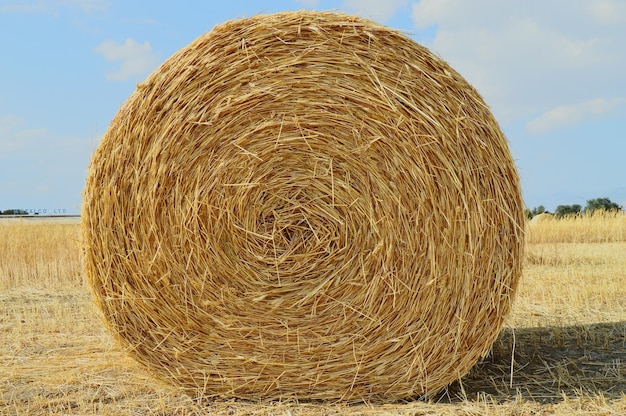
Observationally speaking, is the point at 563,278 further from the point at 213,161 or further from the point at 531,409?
the point at 213,161

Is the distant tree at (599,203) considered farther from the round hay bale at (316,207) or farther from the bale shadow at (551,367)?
the round hay bale at (316,207)

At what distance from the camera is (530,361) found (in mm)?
4152

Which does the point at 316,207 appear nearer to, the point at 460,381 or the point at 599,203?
the point at 460,381

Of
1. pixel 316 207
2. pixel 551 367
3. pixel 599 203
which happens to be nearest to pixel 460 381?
pixel 551 367

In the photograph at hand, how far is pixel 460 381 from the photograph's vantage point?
3385mm

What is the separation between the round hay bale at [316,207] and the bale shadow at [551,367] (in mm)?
412

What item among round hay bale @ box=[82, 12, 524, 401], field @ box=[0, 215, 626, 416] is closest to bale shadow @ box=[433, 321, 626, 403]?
field @ box=[0, 215, 626, 416]

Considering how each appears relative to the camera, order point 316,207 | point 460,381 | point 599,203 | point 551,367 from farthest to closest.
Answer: point 599,203, point 551,367, point 460,381, point 316,207

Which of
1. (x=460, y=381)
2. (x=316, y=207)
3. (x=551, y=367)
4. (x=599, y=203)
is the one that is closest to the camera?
(x=316, y=207)

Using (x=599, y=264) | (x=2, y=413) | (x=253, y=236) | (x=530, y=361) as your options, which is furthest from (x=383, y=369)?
(x=599, y=264)

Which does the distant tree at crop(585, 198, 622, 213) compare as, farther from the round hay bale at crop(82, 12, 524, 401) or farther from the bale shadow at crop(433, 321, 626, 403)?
the round hay bale at crop(82, 12, 524, 401)

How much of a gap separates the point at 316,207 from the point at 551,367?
1.87m

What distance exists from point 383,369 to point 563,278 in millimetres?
4872

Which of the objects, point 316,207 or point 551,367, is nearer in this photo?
point 316,207
